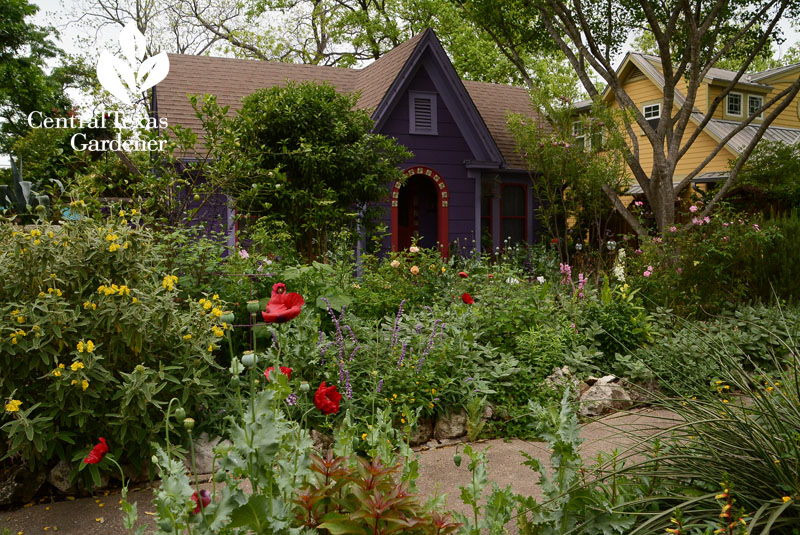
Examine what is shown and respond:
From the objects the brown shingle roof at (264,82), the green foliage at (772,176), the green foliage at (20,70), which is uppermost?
the green foliage at (20,70)

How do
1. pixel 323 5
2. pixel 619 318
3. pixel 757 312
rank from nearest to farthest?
pixel 619 318 < pixel 757 312 < pixel 323 5

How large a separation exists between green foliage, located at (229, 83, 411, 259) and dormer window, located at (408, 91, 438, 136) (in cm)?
299

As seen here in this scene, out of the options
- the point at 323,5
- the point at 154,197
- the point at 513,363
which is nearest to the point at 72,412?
the point at 513,363

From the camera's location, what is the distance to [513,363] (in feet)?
17.1

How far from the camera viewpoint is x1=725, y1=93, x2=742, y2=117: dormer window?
22578mm

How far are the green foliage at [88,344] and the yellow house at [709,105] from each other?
62.1ft

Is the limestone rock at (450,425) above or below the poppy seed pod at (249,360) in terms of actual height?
below

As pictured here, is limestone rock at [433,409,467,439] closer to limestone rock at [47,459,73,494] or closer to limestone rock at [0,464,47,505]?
limestone rock at [47,459,73,494]

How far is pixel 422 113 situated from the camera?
14.0 metres

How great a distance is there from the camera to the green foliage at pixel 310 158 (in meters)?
10.1

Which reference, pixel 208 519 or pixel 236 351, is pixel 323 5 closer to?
pixel 236 351

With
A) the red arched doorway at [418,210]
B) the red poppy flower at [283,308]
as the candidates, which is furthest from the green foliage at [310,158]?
the red poppy flower at [283,308]

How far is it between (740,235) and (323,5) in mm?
21973

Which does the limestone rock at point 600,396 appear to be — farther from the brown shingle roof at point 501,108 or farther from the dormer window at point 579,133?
the brown shingle roof at point 501,108
